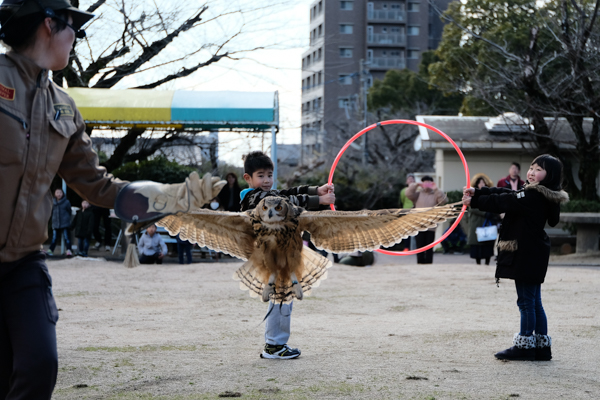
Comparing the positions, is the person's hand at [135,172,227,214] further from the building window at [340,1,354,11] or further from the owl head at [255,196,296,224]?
the building window at [340,1,354,11]

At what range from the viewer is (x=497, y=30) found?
23.0 meters

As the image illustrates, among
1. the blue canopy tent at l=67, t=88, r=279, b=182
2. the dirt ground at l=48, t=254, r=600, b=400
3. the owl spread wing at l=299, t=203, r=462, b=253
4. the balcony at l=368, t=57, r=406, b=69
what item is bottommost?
the dirt ground at l=48, t=254, r=600, b=400

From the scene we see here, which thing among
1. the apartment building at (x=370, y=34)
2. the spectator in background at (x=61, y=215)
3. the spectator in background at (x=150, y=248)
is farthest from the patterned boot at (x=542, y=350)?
the apartment building at (x=370, y=34)

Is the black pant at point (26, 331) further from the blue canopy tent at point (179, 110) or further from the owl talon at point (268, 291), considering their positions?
the blue canopy tent at point (179, 110)

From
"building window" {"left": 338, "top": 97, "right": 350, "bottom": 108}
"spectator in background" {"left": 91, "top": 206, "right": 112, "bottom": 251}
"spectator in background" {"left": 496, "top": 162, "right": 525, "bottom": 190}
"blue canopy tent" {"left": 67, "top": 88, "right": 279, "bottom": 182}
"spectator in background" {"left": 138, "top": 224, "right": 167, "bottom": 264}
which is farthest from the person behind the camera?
"building window" {"left": 338, "top": 97, "right": 350, "bottom": 108}

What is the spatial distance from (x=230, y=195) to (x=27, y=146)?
10324mm

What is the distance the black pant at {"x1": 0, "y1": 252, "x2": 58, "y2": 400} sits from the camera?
2.34 metres

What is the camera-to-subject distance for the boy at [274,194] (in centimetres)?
492

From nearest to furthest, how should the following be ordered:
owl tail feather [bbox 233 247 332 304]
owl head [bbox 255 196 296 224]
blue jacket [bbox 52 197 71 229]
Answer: owl head [bbox 255 196 296 224] < owl tail feather [bbox 233 247 332 304] < blue jacket [bbox 52 197 71 229]

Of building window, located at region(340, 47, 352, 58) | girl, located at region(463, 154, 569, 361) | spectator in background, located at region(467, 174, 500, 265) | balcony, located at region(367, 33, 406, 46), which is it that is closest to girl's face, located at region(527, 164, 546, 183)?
girl, located at region(463, 154, 569, 361)

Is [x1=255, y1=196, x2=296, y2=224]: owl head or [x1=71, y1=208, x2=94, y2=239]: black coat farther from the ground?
[x1=255, y1=196, x2=296, y2=224]: owl head

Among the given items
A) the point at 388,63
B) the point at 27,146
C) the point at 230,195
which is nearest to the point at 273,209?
the point at 27,146

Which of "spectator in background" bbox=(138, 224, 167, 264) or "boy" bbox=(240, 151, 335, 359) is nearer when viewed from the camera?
"boy" bbox=(240, 151, 335, 359)

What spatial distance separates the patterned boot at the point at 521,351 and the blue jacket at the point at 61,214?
34.3 feet
